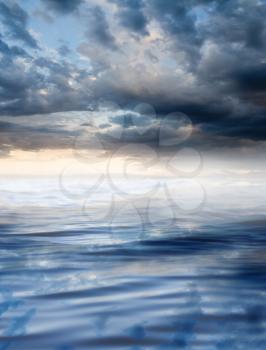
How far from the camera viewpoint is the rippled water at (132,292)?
3.75m

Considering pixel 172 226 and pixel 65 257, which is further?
pixel 172 226

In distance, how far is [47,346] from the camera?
3502 mm

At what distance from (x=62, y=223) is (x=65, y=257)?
269 inches

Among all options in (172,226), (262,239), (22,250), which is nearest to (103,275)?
(22,250)

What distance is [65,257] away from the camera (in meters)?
8.26

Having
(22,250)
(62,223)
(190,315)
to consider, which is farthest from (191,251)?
(62,223)

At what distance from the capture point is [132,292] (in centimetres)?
545

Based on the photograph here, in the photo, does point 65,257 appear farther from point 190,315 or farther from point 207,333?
point 207,333

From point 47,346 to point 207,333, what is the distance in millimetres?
1501

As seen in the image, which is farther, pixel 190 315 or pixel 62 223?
pixel 62 223

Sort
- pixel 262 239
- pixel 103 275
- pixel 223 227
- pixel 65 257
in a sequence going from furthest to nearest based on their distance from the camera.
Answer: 1. pixel 223 227
2. pixel 262 239
3. pixel 65 257
4. pixel 103 275

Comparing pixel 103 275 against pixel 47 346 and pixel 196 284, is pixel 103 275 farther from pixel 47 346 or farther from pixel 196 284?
pixel 47 346

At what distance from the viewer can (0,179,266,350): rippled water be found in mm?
3746

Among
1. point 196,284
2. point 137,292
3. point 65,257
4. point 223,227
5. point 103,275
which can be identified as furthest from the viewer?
point 223,227
